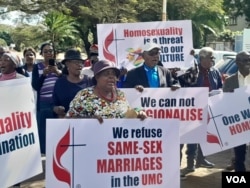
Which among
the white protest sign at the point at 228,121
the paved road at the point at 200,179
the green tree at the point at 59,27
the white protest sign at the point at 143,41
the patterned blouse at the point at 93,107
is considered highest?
the green tree at the point at 59,27

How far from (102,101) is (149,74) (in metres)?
1.60

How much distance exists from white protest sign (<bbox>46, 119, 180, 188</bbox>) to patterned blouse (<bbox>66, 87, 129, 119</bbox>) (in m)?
0.09

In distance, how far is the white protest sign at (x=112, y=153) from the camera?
3.96 meters

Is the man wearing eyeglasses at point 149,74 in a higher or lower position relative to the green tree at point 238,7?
lower

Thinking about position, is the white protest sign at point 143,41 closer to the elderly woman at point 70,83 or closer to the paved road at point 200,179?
the paved road at point 200,179

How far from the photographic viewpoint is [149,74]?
5.62 metres

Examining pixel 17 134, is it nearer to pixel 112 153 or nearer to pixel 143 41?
pixel 112 153

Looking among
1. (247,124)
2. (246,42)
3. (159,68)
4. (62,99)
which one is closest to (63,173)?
(62,99)

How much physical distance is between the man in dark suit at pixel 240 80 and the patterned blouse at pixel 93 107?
7.35 feet

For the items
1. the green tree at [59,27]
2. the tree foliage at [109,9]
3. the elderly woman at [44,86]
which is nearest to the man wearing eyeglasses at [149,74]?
the elderly woman at [44,86]

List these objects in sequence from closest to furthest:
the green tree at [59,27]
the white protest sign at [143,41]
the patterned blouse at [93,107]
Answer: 1. the patterned blouse at [93,107]
2. the white protest sign at [143,41]
3. the green tree at [59,27]

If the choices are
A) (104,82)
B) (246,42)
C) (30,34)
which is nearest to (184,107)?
(104,82)

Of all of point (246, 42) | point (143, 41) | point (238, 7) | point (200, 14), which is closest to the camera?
point (143, 41)

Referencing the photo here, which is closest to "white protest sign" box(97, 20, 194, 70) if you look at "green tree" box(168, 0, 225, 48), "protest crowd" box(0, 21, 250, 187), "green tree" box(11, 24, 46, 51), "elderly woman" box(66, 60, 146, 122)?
"protest crowd" box(0, 21, 250, 187)
